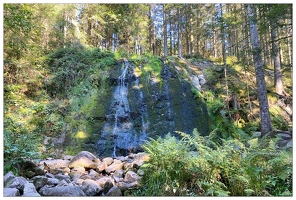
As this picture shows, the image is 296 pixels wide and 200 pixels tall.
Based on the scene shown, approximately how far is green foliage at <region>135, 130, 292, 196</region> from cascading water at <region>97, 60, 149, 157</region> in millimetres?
4393

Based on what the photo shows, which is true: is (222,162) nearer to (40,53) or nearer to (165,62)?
(165,62)

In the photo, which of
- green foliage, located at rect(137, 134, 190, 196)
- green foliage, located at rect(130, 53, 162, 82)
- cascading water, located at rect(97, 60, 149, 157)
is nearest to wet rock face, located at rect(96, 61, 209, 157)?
cascading water, located at rect(97, 60, 149, 157)

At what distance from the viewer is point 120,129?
828 cm

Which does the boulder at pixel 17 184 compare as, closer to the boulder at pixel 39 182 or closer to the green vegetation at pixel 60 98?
the boulder at pixel 39 182

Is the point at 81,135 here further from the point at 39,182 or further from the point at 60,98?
the point at 39,182

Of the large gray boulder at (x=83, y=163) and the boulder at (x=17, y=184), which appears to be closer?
the boulder at (x=17, y=184)

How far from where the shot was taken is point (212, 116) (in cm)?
923

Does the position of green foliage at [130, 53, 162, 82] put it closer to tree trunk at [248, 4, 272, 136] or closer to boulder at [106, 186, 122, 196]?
tree trunk at [248, 4, 272, 136]

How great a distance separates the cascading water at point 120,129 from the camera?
7611 mm

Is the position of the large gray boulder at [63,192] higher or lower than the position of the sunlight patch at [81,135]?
lower

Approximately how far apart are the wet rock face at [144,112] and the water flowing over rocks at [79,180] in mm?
2304

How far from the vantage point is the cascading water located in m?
7.61

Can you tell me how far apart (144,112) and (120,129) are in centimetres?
135

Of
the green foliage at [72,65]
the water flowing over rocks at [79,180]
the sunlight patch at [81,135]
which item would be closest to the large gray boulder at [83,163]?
the water flowing over rocks at [79,180]
